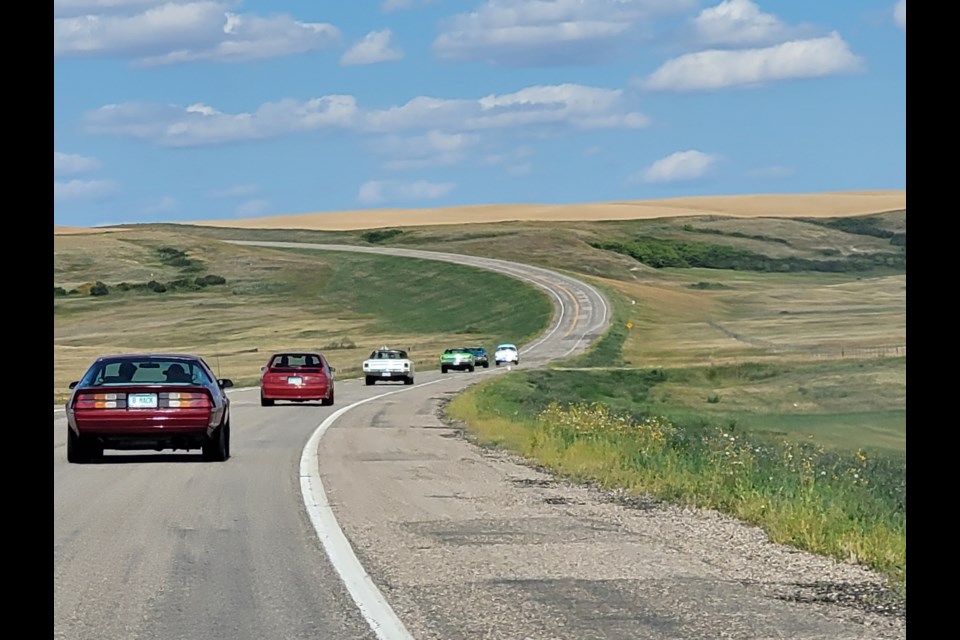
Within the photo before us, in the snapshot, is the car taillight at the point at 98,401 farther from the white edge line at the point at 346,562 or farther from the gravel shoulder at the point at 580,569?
the gravel shoulder at the point at 580,569

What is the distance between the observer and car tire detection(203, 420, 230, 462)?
874 inches

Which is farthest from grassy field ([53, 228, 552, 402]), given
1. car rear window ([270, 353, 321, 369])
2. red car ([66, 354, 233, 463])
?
red car ([66, 354, 233, 463])

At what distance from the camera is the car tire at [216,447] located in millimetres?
22188

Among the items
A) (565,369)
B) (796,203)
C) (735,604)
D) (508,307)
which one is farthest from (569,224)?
(735,604)

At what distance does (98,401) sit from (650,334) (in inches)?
3167

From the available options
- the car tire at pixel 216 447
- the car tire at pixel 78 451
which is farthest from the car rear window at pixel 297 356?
the car tire at pixel 78 451

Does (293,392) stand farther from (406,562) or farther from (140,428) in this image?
(406,562)

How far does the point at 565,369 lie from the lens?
71188 millimetres

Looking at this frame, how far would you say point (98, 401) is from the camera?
21.3m

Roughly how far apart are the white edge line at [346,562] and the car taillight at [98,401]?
8.69 feet

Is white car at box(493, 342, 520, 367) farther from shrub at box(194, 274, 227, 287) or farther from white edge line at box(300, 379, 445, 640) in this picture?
shrub at box(194, 274, 227, 287)

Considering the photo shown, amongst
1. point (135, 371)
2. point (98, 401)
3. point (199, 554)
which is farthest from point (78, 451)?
point (199, 554)
